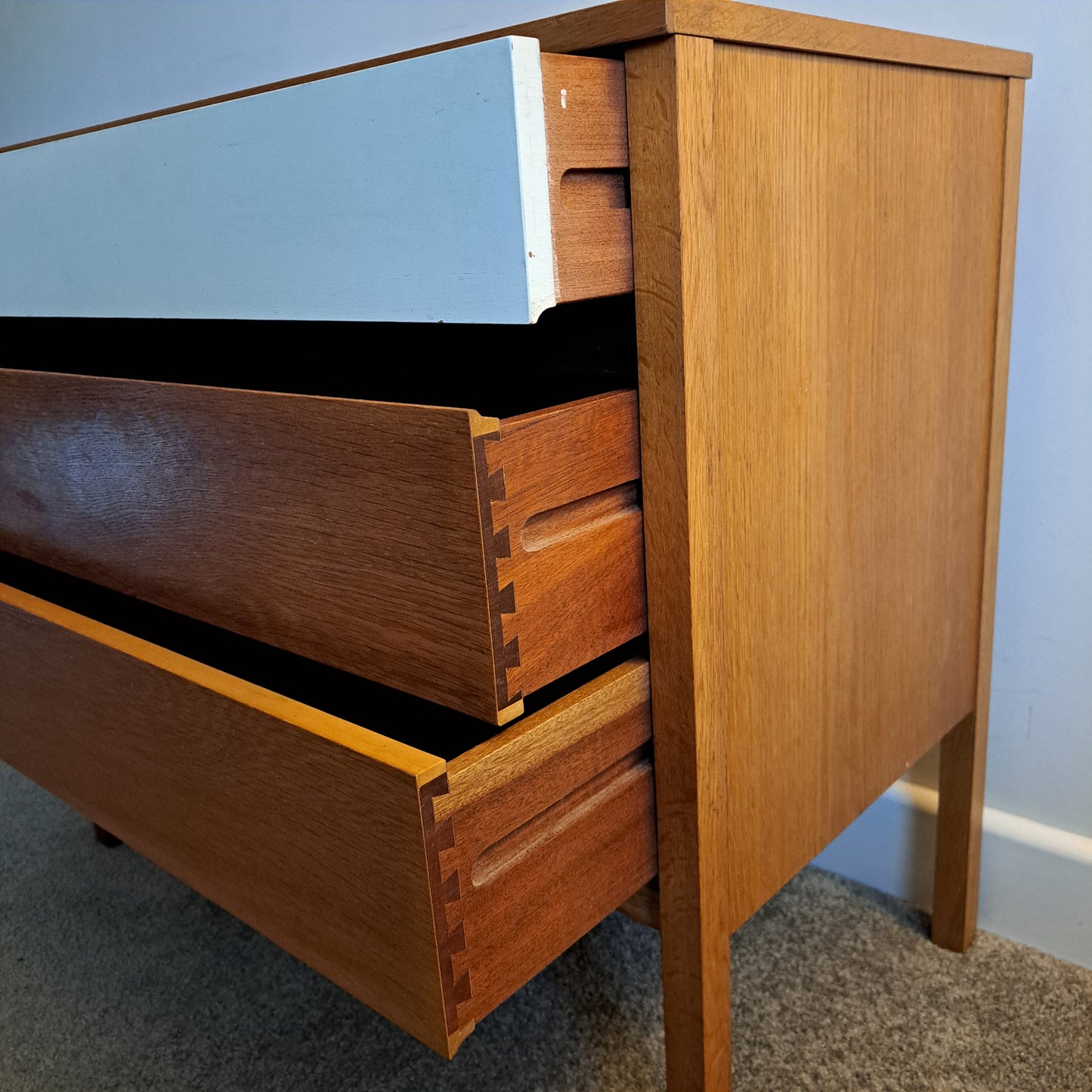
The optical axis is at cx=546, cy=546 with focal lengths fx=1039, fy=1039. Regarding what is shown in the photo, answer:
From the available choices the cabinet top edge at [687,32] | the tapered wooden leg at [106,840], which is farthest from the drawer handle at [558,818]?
the tapered wooden leg at [106,840]

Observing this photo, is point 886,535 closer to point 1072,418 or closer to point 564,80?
point 1072,418

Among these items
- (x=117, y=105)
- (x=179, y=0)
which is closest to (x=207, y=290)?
(x=179, y=0)

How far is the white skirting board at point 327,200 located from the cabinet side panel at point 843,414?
0.13 m

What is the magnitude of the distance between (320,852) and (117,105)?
57.4 inches

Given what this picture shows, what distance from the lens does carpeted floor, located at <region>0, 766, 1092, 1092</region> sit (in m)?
0.82

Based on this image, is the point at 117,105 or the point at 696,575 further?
the point at 117,105

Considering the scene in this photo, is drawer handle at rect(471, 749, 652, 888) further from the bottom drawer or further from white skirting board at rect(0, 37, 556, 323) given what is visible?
white skirting board at rect(0, 37, 556, 323)

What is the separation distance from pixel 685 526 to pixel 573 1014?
0.55 m

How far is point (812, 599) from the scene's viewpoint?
25.7 inches

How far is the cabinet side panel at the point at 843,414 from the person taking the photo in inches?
21.8

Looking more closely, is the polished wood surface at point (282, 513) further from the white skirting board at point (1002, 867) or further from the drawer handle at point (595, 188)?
the white skirting board at point (1002, 867)

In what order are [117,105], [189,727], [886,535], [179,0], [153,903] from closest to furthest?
[189,727], [886,535], [153,903], [179,0], [117,105]

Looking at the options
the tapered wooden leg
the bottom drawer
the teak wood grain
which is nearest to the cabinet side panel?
the teak wood grain

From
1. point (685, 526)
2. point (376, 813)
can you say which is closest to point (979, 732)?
Result: point (685, 526)
